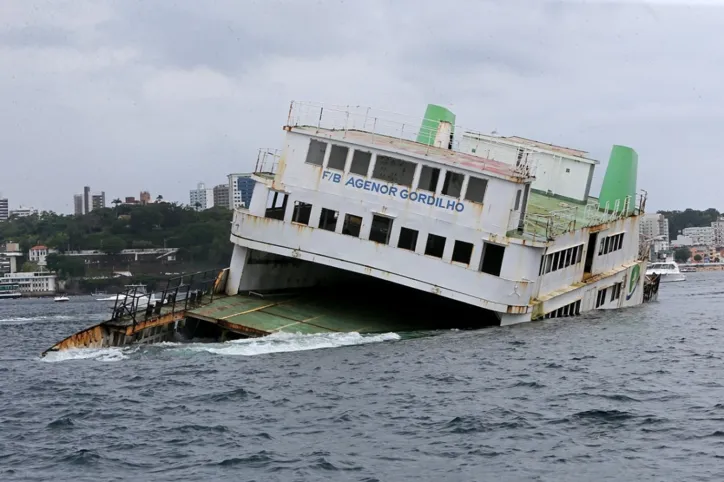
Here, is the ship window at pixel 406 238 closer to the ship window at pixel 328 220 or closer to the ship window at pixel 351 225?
the ship window at pixel 351 225

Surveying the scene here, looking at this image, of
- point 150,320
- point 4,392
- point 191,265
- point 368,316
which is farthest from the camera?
point 191,265

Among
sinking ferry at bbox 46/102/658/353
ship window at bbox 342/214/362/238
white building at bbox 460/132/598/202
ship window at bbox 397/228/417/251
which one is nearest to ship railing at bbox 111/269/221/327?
sinking ferry at bbox 46/102/658/353

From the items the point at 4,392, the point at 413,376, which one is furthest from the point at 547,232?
the point at 4,392

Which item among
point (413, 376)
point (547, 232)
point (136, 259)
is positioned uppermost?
point (547, 232)

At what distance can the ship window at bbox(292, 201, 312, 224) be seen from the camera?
1272 inches

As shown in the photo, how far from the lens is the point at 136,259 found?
154 meters

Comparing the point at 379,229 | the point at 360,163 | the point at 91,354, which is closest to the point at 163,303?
the point at 91,354

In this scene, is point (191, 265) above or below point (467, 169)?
below

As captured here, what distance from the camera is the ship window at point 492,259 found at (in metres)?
30.7

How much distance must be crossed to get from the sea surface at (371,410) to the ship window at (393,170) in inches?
185

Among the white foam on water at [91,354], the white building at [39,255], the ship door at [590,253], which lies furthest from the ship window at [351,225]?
the white building at [39,255]

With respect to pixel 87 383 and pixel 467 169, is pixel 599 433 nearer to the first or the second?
pixel 87 383

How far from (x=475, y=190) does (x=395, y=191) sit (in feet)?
7.67

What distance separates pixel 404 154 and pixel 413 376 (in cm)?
949
